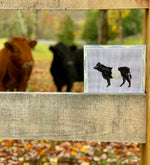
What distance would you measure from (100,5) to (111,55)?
329mm

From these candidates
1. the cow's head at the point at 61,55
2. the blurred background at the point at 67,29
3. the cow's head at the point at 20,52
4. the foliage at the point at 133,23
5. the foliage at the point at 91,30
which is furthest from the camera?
the foliage at the point at 133,23

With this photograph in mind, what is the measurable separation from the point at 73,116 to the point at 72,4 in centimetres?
74

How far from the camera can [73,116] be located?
1.99 metres

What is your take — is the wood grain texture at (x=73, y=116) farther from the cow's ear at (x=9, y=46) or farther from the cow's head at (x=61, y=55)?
the cow's head at (x=61, y=55)

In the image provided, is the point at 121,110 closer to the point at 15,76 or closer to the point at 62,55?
the point at 15,76

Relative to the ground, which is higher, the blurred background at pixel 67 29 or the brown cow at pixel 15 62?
the blurred background at pixel 67 29

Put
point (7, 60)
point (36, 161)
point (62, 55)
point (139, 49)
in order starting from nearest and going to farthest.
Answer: point (139, 49), point (36, 161), point (7, 60), point (62, 55)

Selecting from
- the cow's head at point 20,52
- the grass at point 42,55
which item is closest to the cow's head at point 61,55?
the cow's head at point 20,52

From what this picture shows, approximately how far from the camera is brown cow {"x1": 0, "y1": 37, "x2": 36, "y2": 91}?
6504 millimetres

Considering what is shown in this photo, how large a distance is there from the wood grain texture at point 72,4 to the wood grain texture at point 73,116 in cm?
58

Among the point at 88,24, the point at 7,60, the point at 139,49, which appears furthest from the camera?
the point at 88,24

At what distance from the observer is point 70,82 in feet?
26.9

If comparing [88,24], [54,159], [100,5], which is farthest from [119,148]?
[88,24]

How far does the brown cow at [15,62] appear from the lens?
650cm
